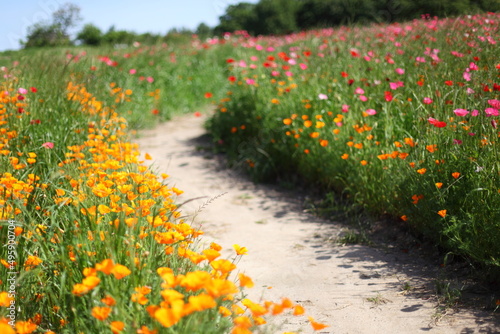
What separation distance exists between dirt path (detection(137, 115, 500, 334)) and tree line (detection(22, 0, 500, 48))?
9.67ft

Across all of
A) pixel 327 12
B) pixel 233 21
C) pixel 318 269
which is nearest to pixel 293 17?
pixel 327 12

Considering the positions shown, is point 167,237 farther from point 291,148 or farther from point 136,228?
point 291,148

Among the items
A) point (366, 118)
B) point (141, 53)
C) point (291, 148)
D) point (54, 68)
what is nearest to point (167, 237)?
point (366, 118)

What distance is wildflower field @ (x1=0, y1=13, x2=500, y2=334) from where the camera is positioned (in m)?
1.75

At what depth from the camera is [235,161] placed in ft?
18.1

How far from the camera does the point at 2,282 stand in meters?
1.97

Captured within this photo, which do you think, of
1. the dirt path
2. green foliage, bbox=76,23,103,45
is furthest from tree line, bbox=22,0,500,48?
the dirt path

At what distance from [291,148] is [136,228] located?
3004 mm

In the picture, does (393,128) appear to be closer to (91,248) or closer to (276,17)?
(91,248)

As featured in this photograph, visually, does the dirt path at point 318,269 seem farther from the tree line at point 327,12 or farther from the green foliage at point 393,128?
the tree line at point 327,12

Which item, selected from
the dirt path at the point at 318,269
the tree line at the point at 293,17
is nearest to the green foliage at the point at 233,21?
the tree line at the point at 293,17

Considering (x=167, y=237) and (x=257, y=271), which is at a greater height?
(x=167, y=237)

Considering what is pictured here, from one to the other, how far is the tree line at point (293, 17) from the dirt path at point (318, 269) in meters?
2.95

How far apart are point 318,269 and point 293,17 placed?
80.2 ft
